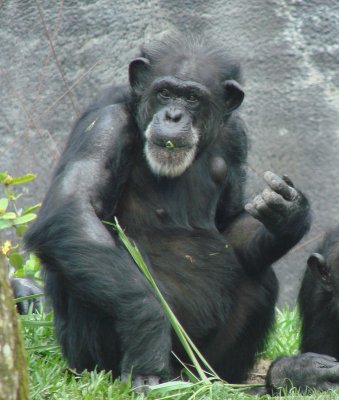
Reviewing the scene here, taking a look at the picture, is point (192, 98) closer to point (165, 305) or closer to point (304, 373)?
point (165, 305)

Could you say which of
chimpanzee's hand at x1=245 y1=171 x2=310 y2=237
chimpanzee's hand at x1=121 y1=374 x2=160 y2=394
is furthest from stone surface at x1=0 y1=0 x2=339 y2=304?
chimpanzee's hand at x1=121 y1=374 x2=160 y2=394

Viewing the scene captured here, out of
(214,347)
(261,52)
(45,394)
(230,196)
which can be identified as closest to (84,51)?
(261,52)

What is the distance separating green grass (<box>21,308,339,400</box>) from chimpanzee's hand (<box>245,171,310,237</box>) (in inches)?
37.3

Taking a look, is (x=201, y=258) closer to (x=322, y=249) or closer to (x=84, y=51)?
(x=322, y=249)

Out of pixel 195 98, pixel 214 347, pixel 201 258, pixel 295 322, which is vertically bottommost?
pixel 295 322

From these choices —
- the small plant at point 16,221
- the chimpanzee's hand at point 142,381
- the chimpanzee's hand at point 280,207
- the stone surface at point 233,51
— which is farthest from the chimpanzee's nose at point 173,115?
the stone surface at point 233,51

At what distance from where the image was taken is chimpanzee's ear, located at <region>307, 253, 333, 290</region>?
255 inches

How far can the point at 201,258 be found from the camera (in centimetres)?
642

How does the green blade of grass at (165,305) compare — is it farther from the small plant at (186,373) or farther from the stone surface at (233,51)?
the stone surface at (233,51)

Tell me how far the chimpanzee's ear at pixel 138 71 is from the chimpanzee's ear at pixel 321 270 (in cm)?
168

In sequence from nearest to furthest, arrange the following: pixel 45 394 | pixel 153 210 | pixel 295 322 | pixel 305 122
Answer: pixel 45 394
pixel 153 210
pixel 295 322
pixel 305 122

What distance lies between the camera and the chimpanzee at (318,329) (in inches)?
238

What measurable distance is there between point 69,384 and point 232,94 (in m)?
2.38

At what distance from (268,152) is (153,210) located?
386 centimetres
